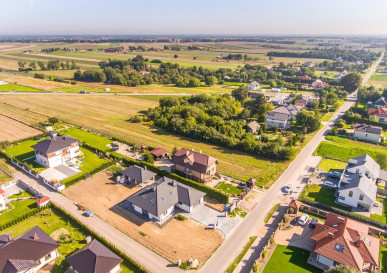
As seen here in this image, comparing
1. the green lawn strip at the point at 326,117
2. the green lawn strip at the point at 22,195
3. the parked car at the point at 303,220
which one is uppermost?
the green lawn strip at the point at 326,117

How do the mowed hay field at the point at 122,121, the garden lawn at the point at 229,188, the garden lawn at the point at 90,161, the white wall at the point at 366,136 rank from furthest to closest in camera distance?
the white wall at the point at 366,136
the mowed hay field at the point at 122,121
the garden lawn at the point at 90,161
the garden lawn at the point at 229,188

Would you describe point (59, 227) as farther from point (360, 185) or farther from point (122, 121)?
point (122, 121)

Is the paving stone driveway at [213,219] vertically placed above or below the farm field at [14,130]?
below

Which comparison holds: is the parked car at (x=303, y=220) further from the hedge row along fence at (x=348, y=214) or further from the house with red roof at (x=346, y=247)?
the hedge row along fence at (x=348, y=214)

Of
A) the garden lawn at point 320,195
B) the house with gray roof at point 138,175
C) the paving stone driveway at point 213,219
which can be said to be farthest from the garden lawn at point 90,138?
the garden lawn at point 320,195

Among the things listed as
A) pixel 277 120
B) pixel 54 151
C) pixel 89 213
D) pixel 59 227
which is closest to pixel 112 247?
pixel 89 213

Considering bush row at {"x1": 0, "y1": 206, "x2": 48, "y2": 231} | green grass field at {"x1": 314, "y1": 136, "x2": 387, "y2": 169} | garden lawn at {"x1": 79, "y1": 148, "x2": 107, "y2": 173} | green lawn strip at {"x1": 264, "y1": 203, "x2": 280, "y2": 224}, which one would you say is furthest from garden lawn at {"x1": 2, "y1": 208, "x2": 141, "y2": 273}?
green grass field at {"x1": 314, "y1": 136, "x2": 387, "y2": 169}
